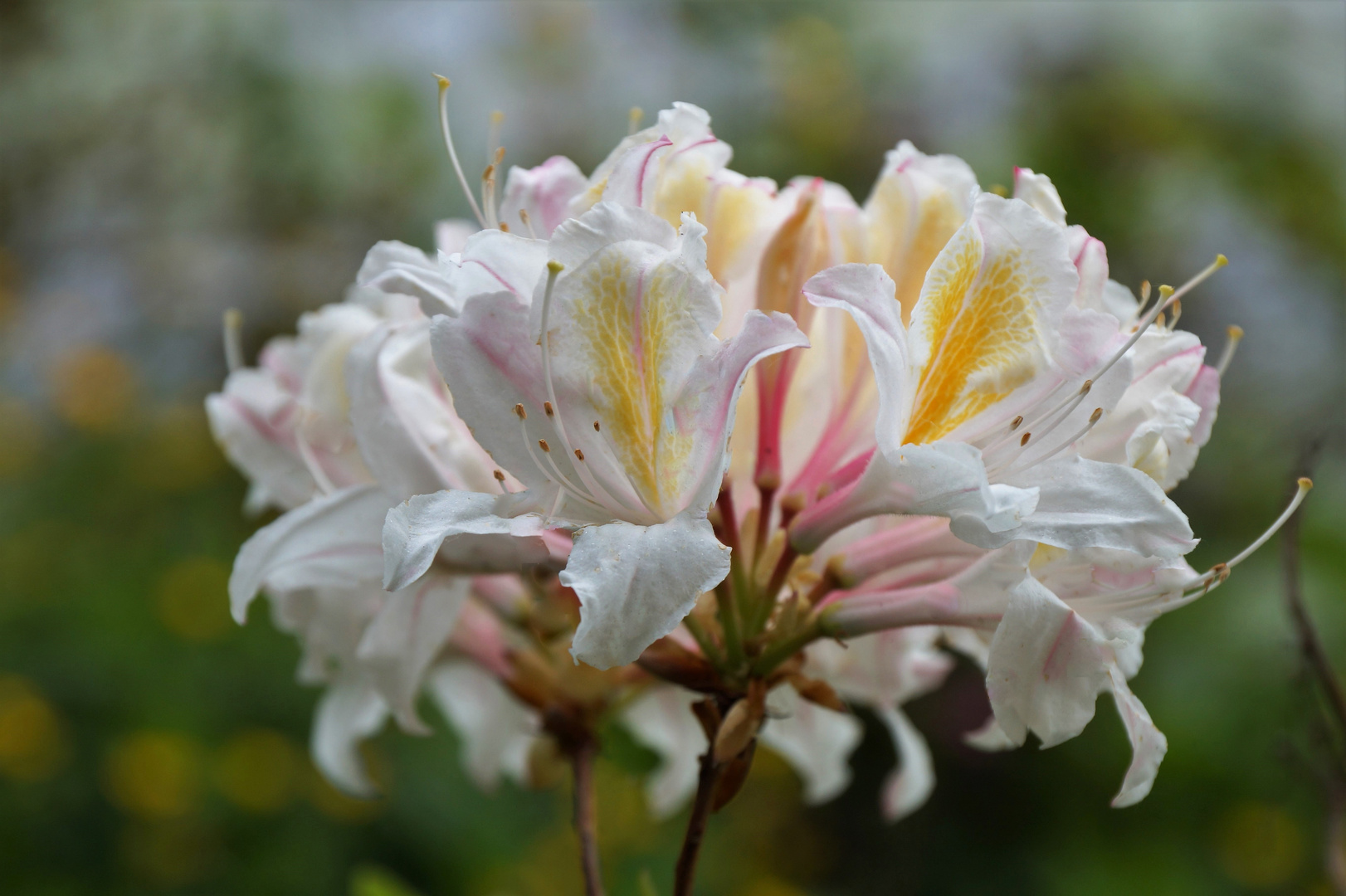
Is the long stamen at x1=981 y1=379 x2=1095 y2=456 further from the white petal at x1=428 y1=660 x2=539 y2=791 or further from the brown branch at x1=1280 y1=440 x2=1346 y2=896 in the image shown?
the white petal at x1=428 y1=660 x2=539 y2=791

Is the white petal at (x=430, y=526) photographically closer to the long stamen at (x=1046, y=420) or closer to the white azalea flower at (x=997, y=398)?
the white azalea flower at (x=997, y=398)

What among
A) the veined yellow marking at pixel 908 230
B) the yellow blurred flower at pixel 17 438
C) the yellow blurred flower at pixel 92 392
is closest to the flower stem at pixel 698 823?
the veined yellow marking at pixel 908 230

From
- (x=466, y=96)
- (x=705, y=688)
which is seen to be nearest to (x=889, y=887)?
(x=705, y=688)

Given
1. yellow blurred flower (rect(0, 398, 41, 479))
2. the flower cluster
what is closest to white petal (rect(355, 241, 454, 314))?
the flower cluster

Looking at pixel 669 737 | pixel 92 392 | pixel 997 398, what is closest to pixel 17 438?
pixel 92 392

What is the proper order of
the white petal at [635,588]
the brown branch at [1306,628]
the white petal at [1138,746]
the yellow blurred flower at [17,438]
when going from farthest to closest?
the yellow blurred flower at [17,438], the brown branch at [1306,628], the white petal at [1138,746], the white petal at [635,588]

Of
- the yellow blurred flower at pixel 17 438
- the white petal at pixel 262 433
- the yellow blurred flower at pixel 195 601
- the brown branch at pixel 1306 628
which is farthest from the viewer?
the yellow blurred flower at pixel 17 438

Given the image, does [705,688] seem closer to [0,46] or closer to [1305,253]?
[1305,253]
